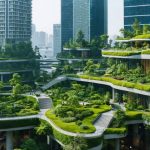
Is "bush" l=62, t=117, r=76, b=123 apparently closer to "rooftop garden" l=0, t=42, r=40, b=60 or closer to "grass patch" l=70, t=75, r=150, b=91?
"grass patch" l=70, t=75, r=150, b=91

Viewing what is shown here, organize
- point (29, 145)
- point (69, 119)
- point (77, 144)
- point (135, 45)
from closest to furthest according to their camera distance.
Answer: point (77, 144), point (29, 145), point (69, 119), point (135, 45)

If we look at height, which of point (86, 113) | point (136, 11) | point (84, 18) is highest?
point (84, 18)

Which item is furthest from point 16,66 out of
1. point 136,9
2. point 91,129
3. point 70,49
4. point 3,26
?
point 91,129

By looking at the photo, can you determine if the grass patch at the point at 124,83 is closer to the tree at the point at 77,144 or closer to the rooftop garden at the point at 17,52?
the tree at the point at 77,144

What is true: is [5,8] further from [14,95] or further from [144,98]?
[144,98]

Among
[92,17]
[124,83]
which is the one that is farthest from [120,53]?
[92,17]

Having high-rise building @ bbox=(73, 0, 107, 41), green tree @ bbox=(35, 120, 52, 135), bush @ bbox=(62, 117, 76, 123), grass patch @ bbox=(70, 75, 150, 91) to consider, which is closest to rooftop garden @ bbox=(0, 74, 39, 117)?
green tree @ bbox=(35, 120, 52, 135)

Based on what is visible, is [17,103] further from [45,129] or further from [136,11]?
[136,11]
